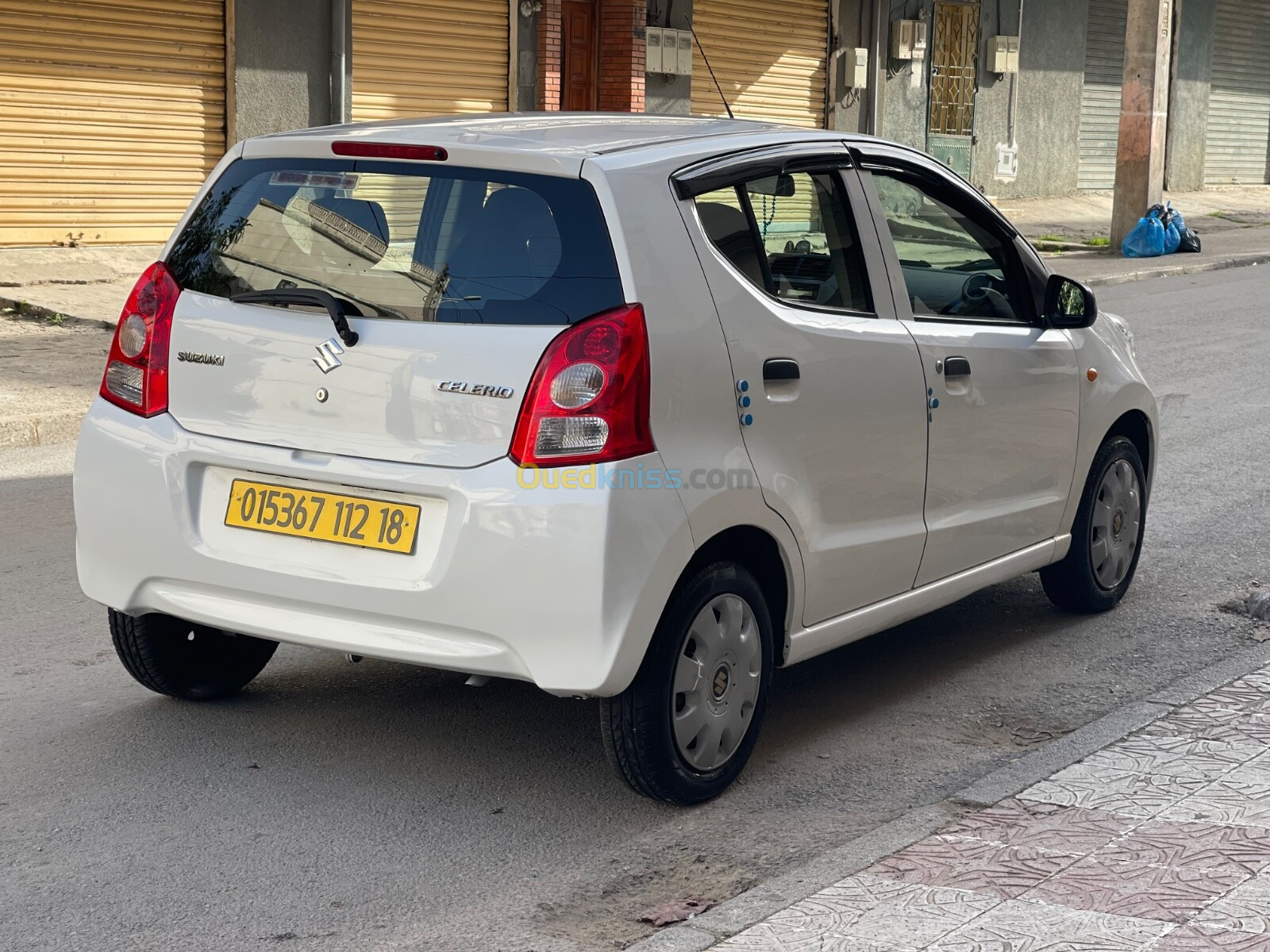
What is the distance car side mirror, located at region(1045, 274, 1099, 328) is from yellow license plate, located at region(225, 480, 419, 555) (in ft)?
8.28

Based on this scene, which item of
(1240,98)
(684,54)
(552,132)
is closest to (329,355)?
(552,132)

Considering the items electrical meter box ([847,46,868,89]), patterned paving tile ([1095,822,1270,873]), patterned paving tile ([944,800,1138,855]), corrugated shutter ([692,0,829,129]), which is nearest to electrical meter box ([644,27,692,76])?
corrugated shutter ([692,0,829,129])

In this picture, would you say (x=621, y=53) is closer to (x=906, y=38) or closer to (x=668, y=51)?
(x=668, y=51)

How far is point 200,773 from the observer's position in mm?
4301

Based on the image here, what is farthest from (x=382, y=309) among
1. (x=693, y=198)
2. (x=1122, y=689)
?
(x=1122, y=689)

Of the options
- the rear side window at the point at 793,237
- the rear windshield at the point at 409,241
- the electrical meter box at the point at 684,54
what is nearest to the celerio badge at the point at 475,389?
the rear windshield at the point at 409,241

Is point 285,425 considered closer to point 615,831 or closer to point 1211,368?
point 615,831

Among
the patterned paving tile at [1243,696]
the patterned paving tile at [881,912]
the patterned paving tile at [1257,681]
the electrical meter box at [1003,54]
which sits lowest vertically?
the patterned paving tile at [881,912]

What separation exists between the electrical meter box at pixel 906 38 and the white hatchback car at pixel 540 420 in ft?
69.5

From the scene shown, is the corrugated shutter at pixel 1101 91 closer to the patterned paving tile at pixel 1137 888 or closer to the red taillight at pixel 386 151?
the red taillight at pixel 386 151

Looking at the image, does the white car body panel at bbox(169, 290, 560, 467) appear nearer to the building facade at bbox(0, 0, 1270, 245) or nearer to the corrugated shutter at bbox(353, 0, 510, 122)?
the building facade at bbox(0, 0, 1270, 245)

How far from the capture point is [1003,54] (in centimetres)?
2708

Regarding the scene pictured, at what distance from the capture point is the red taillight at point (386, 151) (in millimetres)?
4055

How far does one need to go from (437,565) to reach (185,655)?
1.31m
